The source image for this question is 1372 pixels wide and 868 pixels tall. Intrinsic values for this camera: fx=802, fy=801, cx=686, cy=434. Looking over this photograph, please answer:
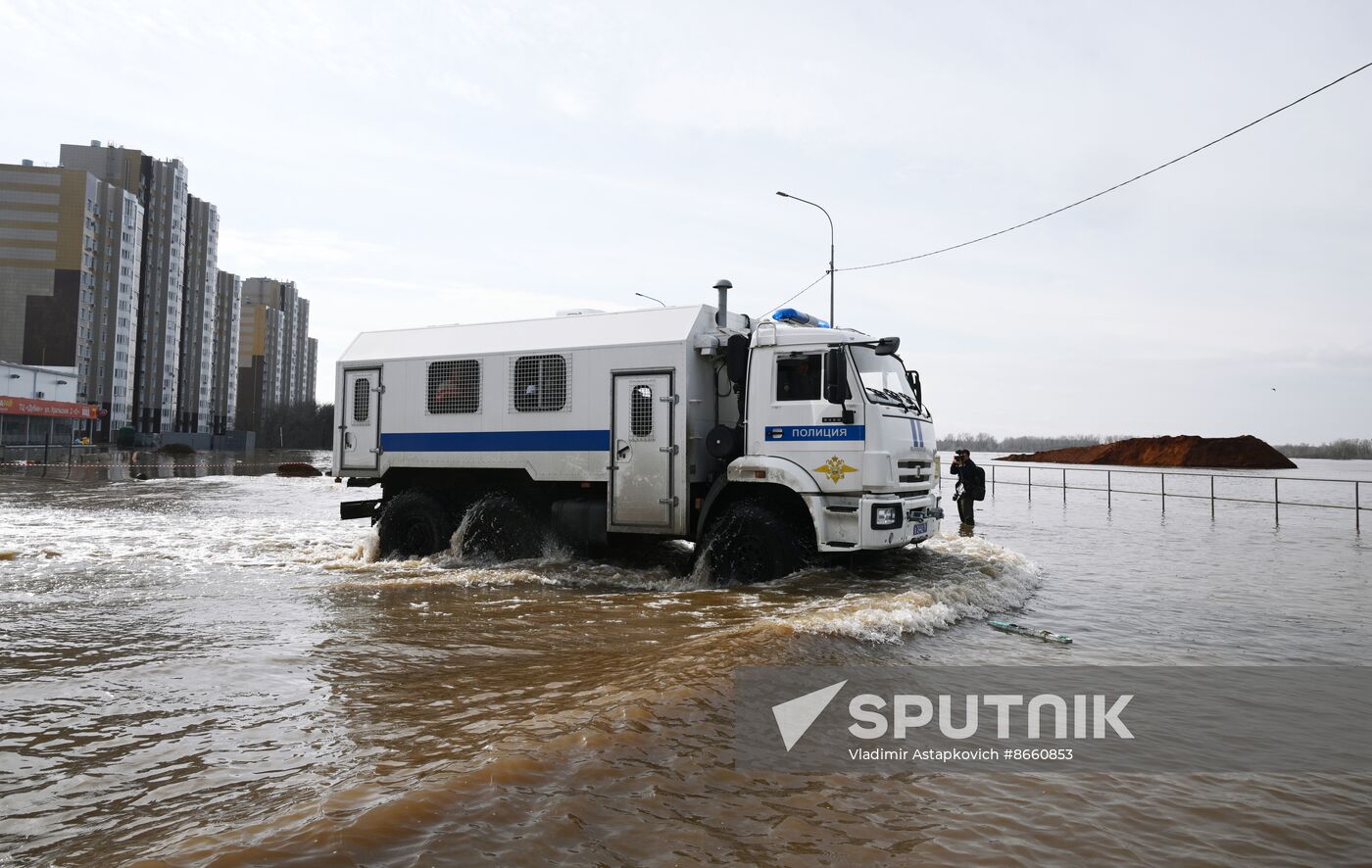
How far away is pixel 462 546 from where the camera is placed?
37.2ft

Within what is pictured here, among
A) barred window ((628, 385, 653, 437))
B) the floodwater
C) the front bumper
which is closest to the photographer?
the floodwater

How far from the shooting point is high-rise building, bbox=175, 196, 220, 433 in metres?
111

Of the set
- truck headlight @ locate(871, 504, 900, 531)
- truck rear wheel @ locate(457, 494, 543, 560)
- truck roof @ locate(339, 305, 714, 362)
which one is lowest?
truck rear wheel @ locate(457, 494, 543, 560)

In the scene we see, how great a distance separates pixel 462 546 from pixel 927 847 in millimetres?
9160

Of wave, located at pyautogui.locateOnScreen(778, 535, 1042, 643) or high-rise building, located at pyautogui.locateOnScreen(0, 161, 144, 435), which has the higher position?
high-rise building, located at pyautogui.locateOnScreen(0, 161, 144, 435)

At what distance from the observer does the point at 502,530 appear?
1106 cm

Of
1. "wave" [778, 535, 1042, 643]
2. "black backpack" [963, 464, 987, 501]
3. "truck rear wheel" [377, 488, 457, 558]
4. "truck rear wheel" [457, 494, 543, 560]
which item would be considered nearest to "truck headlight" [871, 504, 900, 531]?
"wave" [778, 535, 1042, 643]

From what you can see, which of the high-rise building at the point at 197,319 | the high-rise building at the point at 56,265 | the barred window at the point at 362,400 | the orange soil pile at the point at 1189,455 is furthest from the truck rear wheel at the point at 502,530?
the high-rise building at the point at 197,319

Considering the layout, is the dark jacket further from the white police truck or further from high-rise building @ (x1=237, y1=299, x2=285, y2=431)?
high-rise building @ (x1=237, y1=299, x2=285, y2=431)

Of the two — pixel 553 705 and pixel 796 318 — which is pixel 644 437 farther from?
pixel 553 705

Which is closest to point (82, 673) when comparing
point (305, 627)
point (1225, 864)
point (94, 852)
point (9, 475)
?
point (305, 627)
